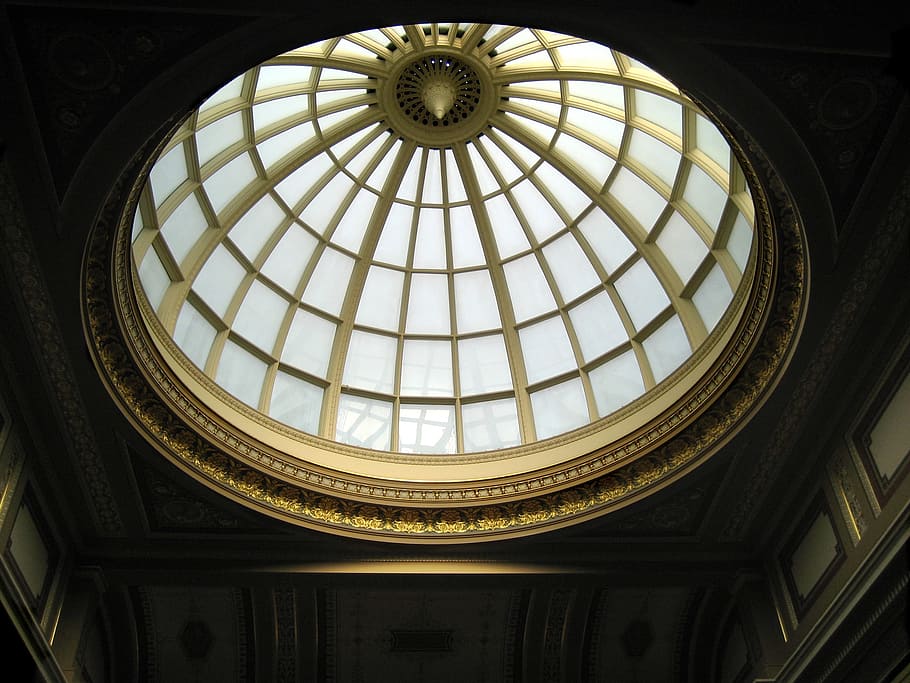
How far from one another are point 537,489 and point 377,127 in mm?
6909

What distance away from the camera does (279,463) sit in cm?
1234

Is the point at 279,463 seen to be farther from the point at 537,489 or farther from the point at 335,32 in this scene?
the point at 335,32

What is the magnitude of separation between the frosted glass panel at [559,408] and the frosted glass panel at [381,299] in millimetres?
3093

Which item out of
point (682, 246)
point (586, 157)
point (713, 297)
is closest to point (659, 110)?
point (586, 157)

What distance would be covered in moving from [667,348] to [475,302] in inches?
155

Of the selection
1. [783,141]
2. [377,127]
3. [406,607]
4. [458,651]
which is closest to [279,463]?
[406,607]

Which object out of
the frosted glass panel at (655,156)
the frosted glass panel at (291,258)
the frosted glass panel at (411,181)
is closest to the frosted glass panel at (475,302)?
the frosted glass panel at (411,181)

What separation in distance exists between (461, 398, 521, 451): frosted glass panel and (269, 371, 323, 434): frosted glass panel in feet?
8.84

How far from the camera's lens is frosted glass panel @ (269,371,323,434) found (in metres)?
14.1

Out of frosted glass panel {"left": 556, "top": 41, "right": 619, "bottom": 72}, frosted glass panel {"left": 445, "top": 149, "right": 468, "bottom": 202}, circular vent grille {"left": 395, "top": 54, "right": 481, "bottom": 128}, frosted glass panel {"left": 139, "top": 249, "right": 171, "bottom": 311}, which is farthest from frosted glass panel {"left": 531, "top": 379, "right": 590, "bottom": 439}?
frosted glass panel {"left": 139, "top": 249, "right": 171, "bottom": 311}

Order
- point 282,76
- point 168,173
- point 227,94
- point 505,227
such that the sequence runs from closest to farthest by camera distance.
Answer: point 168,173, point 227,94, point 282,76, point 505,227

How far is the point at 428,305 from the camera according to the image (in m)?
16.0

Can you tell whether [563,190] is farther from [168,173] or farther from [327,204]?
[168,173]

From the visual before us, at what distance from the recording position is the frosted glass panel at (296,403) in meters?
14.1
